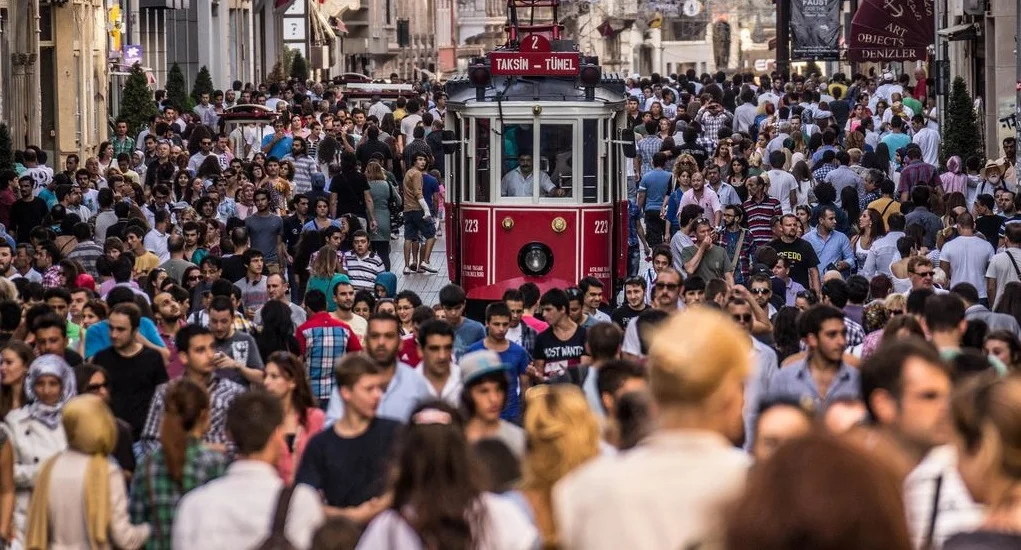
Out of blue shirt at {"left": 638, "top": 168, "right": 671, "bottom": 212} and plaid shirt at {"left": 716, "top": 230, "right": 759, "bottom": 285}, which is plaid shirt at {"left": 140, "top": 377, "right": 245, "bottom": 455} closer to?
plaid shirt at {"left": 716, "top": 230, "right": 759, "bottom": 285}

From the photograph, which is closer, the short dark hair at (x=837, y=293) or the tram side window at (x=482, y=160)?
the short dark hair at (x=837, y=293)

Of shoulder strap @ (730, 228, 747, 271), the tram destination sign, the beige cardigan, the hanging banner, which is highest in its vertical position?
the hanging banner

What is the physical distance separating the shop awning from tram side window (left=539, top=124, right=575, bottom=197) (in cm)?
1992

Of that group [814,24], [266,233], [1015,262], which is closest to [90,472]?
[1015,262]

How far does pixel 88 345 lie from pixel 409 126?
836 inches

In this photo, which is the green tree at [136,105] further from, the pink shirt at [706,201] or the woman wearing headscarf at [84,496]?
the woman wearing headscarf at [84,496]

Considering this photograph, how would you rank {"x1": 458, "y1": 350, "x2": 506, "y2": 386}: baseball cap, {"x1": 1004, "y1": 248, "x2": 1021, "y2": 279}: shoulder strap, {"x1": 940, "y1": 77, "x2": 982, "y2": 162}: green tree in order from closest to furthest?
{"x1": 458, "y1": 350, "x2": 506, "y2": 386}: baseball cap
{"x1": 1004, "y1": 248, "x2": 1021, "y2": 279}: shoulder strap
{"x1": 940, "y1": 77, "x2": 982, "y2": 162}: green tree

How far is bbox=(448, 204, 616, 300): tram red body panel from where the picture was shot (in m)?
19.9

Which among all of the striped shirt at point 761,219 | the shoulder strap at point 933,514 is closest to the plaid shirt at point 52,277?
the striped shirt at point 761,219

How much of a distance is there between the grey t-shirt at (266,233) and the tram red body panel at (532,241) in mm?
2022

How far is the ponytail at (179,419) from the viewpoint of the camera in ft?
27.8

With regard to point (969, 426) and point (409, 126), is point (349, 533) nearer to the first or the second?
point (969, 426)

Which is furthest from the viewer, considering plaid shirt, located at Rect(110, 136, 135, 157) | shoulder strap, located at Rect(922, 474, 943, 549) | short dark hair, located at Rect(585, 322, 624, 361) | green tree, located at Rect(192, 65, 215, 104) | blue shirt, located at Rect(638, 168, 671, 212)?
green tree, located at Rect(192, 65, 215, 104)

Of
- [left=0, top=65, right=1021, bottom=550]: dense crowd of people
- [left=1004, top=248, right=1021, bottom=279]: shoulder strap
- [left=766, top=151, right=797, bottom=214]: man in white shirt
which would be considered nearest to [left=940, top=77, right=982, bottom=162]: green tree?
[left=0, top=65, right=1021, bottom=550]: dense crowd of people
